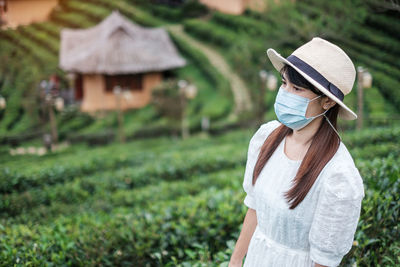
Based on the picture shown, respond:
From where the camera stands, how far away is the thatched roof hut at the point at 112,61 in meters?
16.6

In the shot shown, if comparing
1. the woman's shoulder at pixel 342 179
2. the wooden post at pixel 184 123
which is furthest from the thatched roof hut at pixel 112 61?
the woman's shoulder at pixel 342 179

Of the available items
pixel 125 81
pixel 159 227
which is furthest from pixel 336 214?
pixel 125 81

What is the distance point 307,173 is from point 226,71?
16.8 m

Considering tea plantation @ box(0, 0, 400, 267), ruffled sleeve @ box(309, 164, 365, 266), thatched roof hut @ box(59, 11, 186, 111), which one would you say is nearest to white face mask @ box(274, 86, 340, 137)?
ruffled sleeve @ box(309, 164, 365, 266)

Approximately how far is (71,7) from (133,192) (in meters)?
17.4

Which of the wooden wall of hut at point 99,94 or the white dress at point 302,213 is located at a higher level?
the white dress at point 302,213

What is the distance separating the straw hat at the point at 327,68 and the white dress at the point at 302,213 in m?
0.27

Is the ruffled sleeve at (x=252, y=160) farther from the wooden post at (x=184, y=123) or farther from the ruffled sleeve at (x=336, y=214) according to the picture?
the wooden post at (x=184, y=123)

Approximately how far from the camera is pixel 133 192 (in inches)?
222

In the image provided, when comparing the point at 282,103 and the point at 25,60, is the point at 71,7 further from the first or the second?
the point at 282,103

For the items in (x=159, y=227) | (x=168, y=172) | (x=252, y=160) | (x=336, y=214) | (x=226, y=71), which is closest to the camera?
(x=336, y=214)

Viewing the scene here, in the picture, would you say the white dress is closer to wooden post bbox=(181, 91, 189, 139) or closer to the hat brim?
the hat brim

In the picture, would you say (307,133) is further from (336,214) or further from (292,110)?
(336,214)

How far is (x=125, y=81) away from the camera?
17.7m
